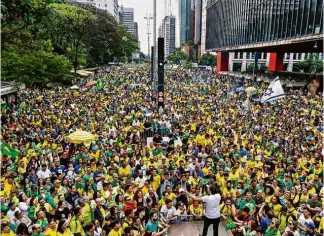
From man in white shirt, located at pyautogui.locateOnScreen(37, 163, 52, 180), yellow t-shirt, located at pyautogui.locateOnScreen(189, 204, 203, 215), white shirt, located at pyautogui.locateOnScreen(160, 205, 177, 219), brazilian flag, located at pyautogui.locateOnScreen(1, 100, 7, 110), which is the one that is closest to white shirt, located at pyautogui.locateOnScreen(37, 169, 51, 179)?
man in white shirt, located at pyautogui.locateOnScreen(37, 163, 52, 180)

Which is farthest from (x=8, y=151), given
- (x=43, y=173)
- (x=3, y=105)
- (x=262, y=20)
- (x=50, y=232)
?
(x=262, y=20)

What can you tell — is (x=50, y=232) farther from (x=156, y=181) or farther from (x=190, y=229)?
(x=156, y=181)

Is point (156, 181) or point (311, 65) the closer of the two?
point (156, 181)

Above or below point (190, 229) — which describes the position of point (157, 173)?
above

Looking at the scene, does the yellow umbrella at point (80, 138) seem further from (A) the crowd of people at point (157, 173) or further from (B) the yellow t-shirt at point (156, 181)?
(B) the yellow t-shirt at point (156, 181)

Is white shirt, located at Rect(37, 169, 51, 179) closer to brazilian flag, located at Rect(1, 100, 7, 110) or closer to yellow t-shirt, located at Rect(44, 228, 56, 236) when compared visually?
yellow t-shirt, located at Rect(44, 228, 56, 236)

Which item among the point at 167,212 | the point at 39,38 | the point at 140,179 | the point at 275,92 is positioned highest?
the point at 39,38
